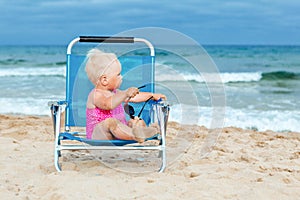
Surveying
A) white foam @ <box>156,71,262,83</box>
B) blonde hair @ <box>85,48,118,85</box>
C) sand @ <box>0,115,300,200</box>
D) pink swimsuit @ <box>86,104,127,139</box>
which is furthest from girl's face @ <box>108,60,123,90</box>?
white foam @ <box>156,71,262,83</box>

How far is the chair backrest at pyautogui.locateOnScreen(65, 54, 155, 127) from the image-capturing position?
14.8ft

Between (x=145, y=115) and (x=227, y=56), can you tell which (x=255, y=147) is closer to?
(x=145, y=115)

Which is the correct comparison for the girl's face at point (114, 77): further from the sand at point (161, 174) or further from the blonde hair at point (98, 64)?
the sand at point (161, 174)

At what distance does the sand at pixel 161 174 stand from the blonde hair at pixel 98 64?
2.63ft

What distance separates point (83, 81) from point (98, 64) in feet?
2.07

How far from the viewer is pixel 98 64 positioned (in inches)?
→ 161

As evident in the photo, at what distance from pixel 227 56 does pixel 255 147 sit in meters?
22.5

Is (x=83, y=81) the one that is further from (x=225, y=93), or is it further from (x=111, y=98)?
(x=225, y=93)

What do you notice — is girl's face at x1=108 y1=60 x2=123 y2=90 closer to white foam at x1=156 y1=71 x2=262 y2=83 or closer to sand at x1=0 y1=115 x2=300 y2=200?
sand at x1=0 y1=115 x2=300 y2=200

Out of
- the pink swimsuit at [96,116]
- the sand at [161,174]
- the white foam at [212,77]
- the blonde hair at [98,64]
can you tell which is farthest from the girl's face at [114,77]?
the white foam at [212,77]

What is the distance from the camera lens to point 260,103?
34.2 feet

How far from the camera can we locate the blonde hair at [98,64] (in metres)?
4.05

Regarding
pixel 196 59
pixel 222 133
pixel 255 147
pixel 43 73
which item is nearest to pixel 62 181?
pixel 255 147

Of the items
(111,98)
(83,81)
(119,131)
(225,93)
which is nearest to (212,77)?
(225,93)
